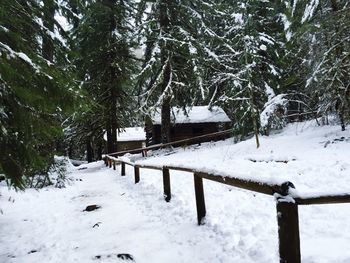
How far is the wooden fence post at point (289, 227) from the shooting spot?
361 cm

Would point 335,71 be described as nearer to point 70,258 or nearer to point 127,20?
point 70,258

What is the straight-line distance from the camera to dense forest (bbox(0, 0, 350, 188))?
20.4 feet

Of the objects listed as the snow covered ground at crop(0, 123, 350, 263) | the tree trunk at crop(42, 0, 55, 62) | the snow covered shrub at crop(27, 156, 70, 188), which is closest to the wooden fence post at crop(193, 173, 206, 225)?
the snow covered ground at crop(0, 123, 350, 263)

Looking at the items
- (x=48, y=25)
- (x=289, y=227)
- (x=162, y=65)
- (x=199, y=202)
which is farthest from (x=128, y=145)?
(x=289, y=227)

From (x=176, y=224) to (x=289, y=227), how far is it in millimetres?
3479

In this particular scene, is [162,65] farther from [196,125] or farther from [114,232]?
[114,232]

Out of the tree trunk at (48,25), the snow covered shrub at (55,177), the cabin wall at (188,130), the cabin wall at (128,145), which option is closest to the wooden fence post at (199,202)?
the tree trunk at (48,25)

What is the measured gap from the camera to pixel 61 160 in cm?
1548

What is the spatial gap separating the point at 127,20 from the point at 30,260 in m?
25.0

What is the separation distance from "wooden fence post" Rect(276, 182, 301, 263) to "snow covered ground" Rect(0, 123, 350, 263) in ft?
0.54

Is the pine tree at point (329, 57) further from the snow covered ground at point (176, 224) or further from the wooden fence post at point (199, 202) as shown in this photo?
the wooden fence post at point (199, 202)

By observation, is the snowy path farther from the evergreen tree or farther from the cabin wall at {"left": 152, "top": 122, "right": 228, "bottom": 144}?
the cabin wall at {"left": 152, "top": 122, "right": 228, "bottom": 144}

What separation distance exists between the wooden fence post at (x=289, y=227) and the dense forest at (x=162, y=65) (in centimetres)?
386

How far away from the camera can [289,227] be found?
144 inches
